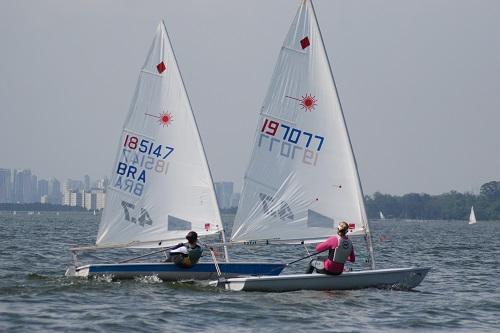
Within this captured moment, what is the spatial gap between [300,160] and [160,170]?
12.0 feet

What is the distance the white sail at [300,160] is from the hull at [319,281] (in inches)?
45.4

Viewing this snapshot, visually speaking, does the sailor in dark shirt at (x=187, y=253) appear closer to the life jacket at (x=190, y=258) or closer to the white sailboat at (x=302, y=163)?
the life jacket at (x=190, y=258)

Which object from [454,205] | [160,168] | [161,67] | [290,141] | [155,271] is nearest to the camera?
[290,141]

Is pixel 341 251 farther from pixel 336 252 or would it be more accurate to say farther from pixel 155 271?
pixel 155 271

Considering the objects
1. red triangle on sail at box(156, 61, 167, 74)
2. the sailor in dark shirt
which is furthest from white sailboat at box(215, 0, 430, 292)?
red triangle on sail at box(156, 61, 167, 74)

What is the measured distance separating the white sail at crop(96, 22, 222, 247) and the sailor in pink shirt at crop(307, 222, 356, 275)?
366 cm

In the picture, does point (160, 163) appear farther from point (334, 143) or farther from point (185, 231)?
point (334, 143)

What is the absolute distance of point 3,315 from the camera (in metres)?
17.8

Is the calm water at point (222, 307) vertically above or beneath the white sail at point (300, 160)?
beneath

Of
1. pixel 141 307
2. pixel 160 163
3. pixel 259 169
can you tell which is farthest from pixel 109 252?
pixel 141 307

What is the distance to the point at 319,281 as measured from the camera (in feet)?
69.4

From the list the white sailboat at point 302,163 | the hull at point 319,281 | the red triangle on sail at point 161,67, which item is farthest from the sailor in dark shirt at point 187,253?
the red triangle on sail at point 161,67

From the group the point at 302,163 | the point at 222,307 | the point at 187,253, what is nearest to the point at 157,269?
the point at 187,253

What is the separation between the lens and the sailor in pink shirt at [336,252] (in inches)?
829
